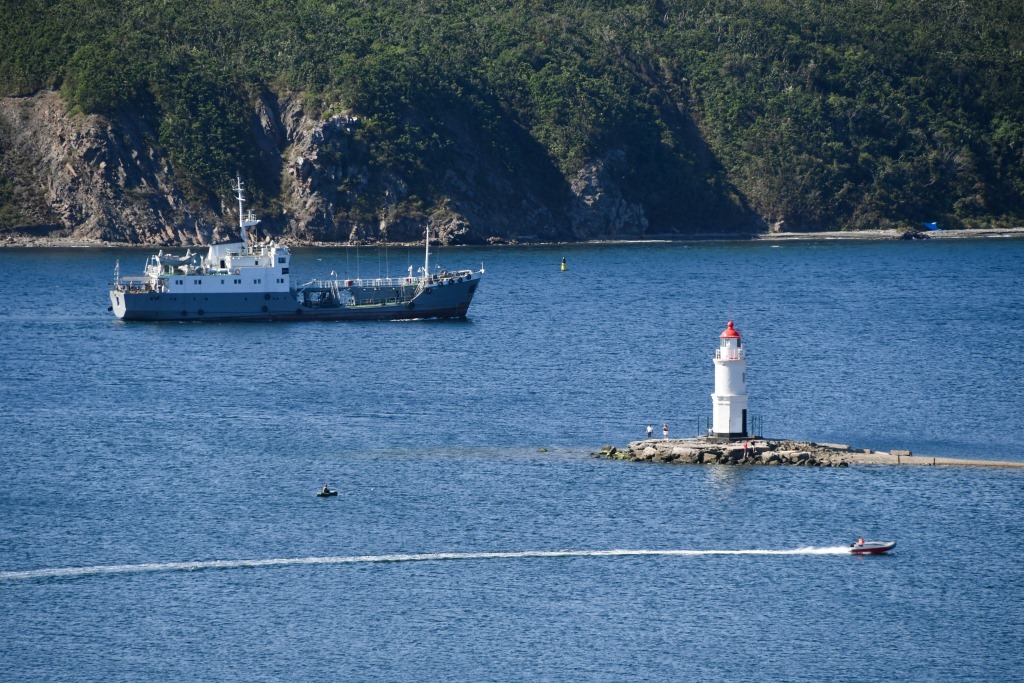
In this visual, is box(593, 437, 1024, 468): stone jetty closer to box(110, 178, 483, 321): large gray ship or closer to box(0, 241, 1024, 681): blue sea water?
box(0, 241, 1024, 681): blue sea water

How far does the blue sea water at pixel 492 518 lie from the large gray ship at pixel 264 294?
1390 cm

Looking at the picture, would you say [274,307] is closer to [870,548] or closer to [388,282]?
[388,282]

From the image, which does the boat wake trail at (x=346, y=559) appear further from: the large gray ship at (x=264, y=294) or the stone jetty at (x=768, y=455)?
the large gray ship at (x=264, y=294)

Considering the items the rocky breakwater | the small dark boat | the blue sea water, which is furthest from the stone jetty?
the small dark boat

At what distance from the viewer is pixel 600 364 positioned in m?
109

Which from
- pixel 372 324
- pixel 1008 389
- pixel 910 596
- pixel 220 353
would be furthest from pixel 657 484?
pixel 372 324

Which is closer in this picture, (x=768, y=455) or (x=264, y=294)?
(x=768, y=455)

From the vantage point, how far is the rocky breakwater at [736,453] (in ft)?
242

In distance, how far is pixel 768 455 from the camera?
2904 inches

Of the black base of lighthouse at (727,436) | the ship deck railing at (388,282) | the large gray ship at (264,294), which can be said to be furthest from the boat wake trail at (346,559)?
the ship deck railing at (388,282)

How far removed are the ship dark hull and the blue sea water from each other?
13.9m

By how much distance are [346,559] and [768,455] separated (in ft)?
70.1

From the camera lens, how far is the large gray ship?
436ft

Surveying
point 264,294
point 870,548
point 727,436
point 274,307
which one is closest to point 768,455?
point 727,436
